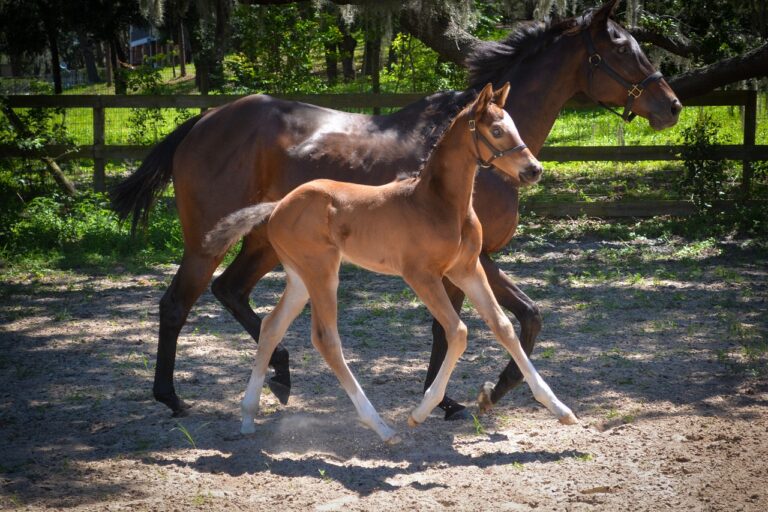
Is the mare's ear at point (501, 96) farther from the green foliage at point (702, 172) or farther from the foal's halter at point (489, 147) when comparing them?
the green foliage at point (702, 172)

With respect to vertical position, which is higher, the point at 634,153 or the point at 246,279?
the point at 634,153

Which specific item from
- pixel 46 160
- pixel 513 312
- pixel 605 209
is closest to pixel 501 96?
pixel 513 312

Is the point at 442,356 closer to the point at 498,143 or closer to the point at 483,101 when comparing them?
the point at 498,143

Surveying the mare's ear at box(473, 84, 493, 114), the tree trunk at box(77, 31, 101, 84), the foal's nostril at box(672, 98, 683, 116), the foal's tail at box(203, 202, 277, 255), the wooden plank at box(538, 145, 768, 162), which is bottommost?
the wooden plank at box(538, 145, 768, 162)

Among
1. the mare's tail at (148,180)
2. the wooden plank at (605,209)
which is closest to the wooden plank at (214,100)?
the wooden plank at (605,209)

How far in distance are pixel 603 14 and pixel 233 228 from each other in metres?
2.89

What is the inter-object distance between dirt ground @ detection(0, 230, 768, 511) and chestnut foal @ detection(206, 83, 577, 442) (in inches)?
16.0

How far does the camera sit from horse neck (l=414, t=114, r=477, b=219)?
431cm

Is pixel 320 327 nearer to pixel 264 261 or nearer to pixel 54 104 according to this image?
pixel 264 261

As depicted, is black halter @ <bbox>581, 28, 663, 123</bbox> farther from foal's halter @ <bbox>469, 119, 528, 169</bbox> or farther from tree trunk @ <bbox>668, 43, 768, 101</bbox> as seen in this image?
tree trunk @ <bbox>668, 43, 768, 101</bbox>

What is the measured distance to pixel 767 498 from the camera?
3.66 metres

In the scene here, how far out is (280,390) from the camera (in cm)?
523

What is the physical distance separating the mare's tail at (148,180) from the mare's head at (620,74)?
9.20ft

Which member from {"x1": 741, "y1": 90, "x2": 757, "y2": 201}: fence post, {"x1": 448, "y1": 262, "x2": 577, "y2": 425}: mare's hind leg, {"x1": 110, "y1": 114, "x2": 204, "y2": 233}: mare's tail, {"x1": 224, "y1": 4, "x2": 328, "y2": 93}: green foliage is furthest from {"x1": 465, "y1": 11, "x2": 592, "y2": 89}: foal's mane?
{"x1": 224, "y1": 4, "x2": 328, "y2": 93}: green foliage
